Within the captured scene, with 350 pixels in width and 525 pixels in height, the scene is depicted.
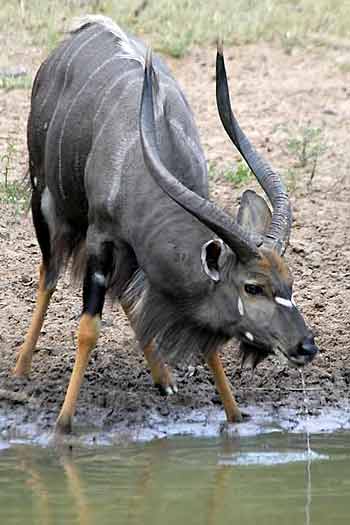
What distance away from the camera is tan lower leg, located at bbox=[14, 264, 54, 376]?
6.41m

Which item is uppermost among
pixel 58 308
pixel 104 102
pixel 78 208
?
pixel 104 102

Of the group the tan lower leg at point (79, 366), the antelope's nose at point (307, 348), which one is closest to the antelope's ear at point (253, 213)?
the antelope's nose at point (307, 348)

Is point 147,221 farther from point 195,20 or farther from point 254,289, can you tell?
point 195,20

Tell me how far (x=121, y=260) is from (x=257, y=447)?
0.92m

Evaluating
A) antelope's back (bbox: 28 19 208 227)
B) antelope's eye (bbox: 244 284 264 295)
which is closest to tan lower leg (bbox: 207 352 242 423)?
antelope's eye (bbox: 244 284 264 295)

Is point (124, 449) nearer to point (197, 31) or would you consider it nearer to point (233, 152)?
point (233, 152)

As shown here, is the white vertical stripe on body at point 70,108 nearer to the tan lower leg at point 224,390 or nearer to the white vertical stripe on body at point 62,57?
the white vertical stripe on body at point 62,57

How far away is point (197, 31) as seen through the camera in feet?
34.0

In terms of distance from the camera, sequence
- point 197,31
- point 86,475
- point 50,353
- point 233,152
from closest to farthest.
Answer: point 86,475 → point 50,353 → point 233,152 → point 197,31

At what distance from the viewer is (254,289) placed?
5332 mm

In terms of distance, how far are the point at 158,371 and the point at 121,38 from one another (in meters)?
1.47

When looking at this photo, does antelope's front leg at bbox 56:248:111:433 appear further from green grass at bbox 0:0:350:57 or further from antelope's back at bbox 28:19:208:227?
green grass at bbox 0:0:350:57

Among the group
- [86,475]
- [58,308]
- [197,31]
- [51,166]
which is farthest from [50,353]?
[197,31]

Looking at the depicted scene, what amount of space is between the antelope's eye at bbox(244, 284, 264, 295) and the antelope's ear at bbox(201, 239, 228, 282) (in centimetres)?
12
